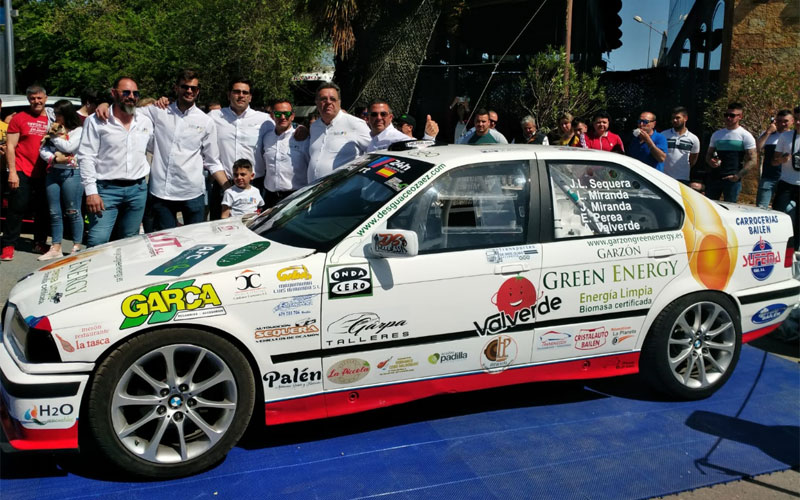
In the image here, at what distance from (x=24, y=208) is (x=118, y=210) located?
120 inches

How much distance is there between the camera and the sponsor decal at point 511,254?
418cm

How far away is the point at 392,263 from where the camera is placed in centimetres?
394

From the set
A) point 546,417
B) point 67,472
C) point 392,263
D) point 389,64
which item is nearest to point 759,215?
point 546,417

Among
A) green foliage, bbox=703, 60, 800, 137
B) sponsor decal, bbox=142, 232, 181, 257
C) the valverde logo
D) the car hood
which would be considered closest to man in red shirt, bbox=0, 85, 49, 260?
sponsor decal, bbox=142, 232, 181, 257

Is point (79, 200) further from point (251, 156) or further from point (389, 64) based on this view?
point (389, 64)

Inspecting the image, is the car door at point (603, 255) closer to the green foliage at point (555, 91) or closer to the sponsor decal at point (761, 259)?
the sponsor decal at point (761, 259)

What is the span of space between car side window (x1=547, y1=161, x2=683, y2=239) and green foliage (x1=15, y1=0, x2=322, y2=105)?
1456 centimetres

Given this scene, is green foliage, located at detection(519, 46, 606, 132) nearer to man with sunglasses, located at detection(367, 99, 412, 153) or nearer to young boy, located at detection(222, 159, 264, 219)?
man with sunglasses, located at detection(367, 99, 412, 153)

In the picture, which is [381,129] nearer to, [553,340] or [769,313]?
[553,340]

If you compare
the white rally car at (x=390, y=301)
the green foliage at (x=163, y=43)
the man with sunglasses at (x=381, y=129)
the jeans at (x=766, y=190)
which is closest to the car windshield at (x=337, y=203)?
the white rally car at (x=390, y=301)

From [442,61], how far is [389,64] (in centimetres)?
310

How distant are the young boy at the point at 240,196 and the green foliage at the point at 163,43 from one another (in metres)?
12.5

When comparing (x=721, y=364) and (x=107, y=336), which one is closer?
(x=107, y=336)

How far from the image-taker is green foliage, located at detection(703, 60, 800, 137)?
1111 centimetres
